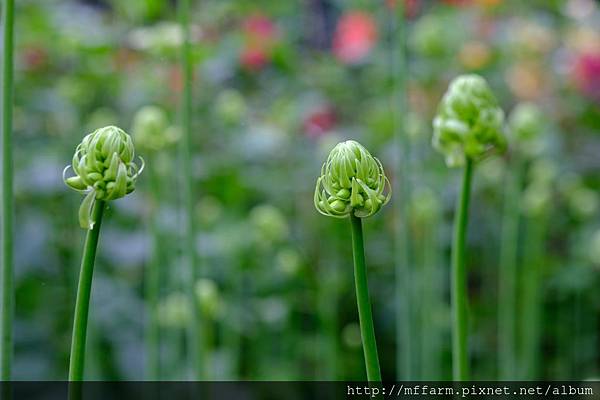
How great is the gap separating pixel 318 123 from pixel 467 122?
3.77 ft

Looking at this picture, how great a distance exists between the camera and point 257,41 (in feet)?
4.75

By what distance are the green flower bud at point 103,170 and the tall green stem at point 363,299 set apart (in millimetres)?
101

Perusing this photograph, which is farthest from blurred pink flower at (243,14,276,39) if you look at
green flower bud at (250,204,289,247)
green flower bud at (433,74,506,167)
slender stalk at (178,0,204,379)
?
green flower bud at (433,74,506,167)

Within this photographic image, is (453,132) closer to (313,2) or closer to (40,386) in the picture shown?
(40,386)

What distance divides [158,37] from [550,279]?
924mm

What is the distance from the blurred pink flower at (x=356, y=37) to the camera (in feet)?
5.29

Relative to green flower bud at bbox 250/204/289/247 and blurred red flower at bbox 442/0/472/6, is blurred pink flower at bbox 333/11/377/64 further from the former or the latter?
green flower bud at bbox 250/204/289/247

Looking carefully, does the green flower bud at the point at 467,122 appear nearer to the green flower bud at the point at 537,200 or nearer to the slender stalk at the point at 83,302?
the slender stalk at the point at 83,302

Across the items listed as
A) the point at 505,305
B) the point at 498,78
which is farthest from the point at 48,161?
the point at 498,78

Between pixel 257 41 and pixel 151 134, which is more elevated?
pixel 257 41

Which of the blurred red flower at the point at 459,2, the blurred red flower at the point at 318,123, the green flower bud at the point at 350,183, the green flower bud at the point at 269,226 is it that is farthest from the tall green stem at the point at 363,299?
the blurred red flower at the point at 459,2

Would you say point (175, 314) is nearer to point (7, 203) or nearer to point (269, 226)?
point (269, 226)

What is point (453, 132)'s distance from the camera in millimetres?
510

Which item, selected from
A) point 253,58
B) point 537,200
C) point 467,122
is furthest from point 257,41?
point 467,122
